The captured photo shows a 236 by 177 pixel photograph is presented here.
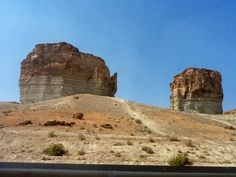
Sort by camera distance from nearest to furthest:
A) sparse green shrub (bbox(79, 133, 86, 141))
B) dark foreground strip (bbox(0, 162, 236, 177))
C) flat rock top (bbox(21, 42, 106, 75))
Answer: dark foreground strip (bbox(0, 162, 236, 177))
sparse green shrub (bbox(79, 133, 86, 141))
flat rock top (bbox(21, 42, 106, 75))

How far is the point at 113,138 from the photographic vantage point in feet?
106

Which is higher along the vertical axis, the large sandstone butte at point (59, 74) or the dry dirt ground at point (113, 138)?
the large sandstone butte at point (59, 74)

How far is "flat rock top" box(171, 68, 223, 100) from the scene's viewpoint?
84.8 metres

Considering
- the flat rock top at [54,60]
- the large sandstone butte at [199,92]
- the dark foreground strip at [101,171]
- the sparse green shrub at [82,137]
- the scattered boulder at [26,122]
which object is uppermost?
the flat rock top at [54,60]

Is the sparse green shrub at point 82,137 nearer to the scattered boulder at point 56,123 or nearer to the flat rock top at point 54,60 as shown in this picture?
the scattered boulder at point 56,123

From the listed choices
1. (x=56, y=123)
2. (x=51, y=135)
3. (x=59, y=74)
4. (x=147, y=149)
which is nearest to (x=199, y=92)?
(x=59, y=74)

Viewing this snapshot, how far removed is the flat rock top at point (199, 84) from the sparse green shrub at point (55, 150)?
2410 inches

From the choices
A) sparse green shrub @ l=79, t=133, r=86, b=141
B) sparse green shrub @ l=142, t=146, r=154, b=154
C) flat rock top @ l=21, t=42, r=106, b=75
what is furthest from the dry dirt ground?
flat rock top @ l=21, t=42, r=106, b=75

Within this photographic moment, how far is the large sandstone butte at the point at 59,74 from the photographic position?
241 ft

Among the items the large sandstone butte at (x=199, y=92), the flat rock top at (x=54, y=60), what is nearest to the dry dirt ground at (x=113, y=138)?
the flat rock top at (x=54, y=60)

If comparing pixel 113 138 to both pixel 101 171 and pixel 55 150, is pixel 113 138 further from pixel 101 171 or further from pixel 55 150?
pixel 101 171

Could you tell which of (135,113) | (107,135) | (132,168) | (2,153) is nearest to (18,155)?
(2,153)

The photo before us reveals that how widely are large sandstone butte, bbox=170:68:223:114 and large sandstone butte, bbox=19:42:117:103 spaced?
15.6 metres

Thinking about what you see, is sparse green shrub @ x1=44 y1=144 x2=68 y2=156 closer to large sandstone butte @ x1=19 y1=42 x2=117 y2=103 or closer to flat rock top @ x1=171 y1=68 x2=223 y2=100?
large sandstone butte @ x1=19 y1=42 x2=117 y2=103
